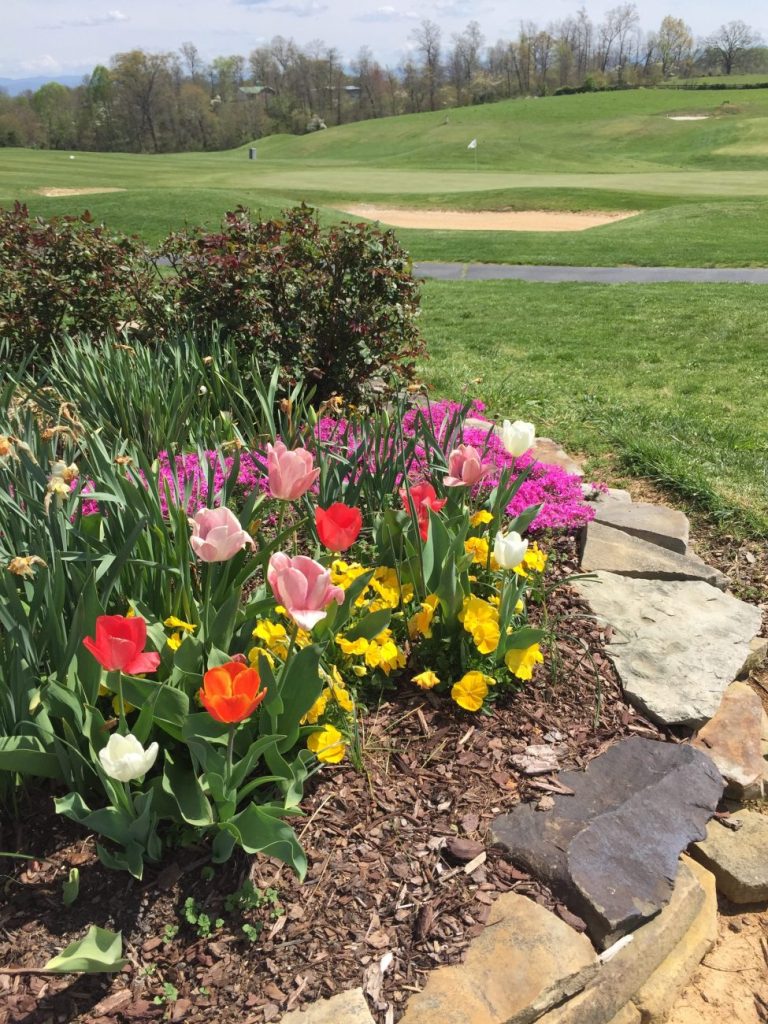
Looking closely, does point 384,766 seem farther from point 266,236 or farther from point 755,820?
point 266,236

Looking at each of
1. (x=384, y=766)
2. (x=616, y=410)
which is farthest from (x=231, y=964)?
(x=616, y=410)

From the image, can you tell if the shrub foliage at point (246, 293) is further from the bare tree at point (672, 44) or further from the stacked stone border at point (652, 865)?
the bare tree at point (672, 44)

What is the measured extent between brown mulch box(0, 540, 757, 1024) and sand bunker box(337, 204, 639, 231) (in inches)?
828

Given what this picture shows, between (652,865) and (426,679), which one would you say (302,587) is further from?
(652,865)

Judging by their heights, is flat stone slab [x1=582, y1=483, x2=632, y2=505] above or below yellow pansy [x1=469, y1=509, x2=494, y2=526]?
below

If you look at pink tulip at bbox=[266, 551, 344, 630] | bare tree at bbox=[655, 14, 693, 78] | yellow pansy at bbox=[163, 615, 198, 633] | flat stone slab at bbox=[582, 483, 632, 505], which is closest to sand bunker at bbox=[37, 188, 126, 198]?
flat stone slab at bbox=[582, 483, 632, 505]

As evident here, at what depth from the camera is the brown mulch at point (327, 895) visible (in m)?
1.74

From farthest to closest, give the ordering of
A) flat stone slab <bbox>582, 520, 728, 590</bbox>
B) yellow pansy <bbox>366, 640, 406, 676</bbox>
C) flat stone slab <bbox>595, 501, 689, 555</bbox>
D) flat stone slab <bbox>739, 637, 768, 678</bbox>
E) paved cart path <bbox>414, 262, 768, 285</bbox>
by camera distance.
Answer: paved cart path <bbox>414, 262, 768, 285</bbox> < flat stone slab <bbox>595, 501, 689, 555</bbox> < flat stone slab <bbox>582, 520, 728, 590</bbox> < flat stone slab <bbox>739, 637, 768, 678</bbox> < yellow pansy <bbox>366, 640, 406, 676</bbox>

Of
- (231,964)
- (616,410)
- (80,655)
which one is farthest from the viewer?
(616,410)

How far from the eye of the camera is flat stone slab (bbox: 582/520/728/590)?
3451 mm

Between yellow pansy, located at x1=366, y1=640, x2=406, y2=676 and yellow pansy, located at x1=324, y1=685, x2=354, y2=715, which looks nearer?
yellow pansy, located at x1=324, y1=685, x2=354, y2=715

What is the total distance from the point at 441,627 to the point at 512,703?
0.34m

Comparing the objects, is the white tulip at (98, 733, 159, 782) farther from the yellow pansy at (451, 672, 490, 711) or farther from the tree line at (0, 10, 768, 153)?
the tree line at (0, 10, 768, 153)

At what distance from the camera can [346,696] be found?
2258 mm
